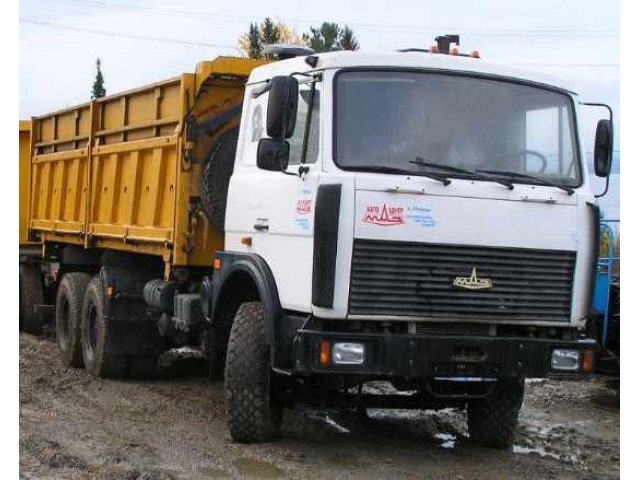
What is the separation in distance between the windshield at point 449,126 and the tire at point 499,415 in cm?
179

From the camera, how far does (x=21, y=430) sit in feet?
26.4

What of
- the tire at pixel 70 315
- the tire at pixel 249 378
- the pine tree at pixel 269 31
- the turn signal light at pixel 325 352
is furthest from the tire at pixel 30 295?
the pine tree at pixel 269 31

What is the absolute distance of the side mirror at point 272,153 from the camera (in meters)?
6.93

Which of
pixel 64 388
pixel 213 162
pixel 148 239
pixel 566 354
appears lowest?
pixel 64 388

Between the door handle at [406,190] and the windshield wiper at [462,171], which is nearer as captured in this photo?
the door handle at [406,190]

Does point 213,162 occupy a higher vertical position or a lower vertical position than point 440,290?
higher

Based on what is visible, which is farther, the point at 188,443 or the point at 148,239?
the point at 148,239

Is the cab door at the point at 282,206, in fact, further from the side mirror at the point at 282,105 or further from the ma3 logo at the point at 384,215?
the ma3 logo at the point at 384,215

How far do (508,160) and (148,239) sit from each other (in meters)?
3.88

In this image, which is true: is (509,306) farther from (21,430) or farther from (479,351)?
(21,430)

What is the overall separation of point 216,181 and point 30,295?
20.3 feet

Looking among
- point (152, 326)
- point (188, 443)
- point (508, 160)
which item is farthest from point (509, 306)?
point (152, 326)

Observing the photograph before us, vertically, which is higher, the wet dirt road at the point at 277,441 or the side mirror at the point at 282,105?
the side mirror at the point at 282,105

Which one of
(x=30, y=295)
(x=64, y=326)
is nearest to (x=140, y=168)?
(x=64, y=326)
